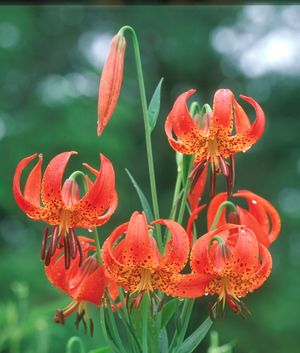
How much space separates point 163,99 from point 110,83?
8045 millimetres

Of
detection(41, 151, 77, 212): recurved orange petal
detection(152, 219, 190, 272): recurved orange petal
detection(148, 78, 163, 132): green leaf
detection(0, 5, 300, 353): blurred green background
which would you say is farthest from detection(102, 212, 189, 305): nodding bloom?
detection(0, 5, 300, 353): blurred green background

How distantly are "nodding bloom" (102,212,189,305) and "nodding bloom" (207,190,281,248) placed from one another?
6.2 inches

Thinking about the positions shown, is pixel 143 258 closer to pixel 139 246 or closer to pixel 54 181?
pixel 139 246

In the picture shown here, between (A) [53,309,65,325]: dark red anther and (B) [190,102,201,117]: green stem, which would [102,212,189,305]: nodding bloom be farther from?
(B) [190,102,201,117]: green stem

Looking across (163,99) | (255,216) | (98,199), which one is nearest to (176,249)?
(98,199)

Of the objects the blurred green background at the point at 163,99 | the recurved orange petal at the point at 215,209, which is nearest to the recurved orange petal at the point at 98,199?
the recurved orange petal at the point at 215,209

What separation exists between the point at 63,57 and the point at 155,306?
26.1 feet

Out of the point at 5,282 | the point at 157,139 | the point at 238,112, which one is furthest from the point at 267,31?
the point at 238,112

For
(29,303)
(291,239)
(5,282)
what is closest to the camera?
(29,303)

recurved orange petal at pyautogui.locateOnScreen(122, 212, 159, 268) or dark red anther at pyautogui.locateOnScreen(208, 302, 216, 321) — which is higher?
recurved orange petal at pyautogui.locateOnScreen(122, 212, 159, 268)

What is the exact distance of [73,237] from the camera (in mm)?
1565

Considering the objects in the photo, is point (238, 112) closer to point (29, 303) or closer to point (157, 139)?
point (29, 303)

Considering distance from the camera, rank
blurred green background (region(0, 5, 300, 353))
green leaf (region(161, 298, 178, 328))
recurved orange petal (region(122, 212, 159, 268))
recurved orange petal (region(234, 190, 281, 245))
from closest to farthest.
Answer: recurved orange petal (region(122, 212, 159, 268)), green leaf (region(161, 298, 178, 328)), recurved orange petal (region(234, 190, 281, 245)), blurred green background (region(0, 5, 300, 353))

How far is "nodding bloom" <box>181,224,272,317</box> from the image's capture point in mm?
1550
